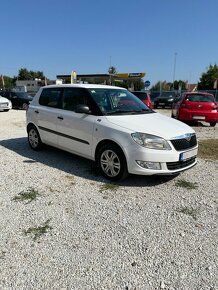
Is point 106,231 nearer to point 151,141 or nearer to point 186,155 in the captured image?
point 151,141

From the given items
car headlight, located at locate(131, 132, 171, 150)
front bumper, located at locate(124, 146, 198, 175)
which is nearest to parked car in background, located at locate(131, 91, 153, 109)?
front bumper, located at locate(124, 146, 198, 175)

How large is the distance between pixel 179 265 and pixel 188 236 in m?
0.55

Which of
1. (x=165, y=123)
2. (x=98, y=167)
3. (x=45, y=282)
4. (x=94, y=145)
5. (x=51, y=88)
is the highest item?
(x=51, y=88)

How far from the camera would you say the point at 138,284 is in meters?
2.33

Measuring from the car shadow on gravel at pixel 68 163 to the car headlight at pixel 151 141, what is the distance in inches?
29.7

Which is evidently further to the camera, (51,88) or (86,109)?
(51,88)

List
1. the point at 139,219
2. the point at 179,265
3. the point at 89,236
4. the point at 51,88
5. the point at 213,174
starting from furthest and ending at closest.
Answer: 1. the point at 51,88
2. the point at 213,174
3. the point at 139,219
4. the point at 89,236
5. the point at 179,265

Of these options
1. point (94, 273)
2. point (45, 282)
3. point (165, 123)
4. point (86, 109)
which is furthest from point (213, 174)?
point (45, 282)

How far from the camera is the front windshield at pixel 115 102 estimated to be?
4953 mm

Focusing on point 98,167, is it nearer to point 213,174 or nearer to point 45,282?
point 213,174

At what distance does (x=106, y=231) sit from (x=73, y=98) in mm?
3077

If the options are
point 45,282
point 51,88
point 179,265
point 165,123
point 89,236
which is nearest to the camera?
point 45,282

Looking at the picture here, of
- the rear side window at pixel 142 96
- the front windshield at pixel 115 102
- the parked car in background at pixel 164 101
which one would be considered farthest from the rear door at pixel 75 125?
the parked car in background at pixel 164 101

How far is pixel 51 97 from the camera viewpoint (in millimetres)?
6016
